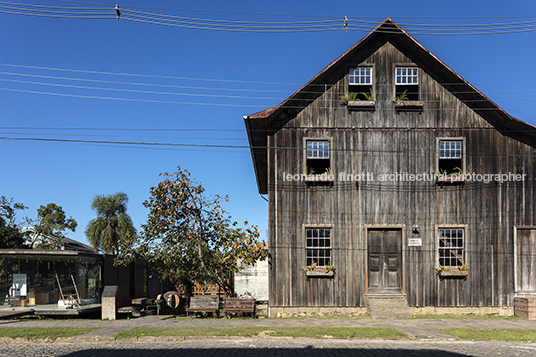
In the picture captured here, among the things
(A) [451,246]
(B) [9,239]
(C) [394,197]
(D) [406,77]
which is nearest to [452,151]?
(C) [394,197]

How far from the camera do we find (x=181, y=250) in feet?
60.5

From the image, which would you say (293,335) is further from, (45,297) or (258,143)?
(45,297)

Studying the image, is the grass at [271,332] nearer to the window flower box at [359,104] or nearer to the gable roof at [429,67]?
the gable roof at [429,67]

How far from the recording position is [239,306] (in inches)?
650

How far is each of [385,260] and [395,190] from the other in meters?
2.67

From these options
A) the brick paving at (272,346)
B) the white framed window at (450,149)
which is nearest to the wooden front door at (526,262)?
the brick paving at (272,346)

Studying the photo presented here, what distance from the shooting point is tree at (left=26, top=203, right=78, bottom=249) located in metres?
46.1

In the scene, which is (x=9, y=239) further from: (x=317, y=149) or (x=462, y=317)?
(x=462, y=317)

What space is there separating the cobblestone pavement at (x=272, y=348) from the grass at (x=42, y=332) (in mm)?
480

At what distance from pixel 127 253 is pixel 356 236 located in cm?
942

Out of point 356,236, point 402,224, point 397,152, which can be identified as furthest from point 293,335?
point 397,152

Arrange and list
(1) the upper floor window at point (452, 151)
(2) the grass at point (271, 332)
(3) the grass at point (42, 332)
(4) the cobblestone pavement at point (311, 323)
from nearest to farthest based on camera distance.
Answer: (2) the grass at point (271, 332), (3) the grass at point (42, 332), (4) the cobblestone pavement at point (311, 323), (1) the upper floor window at point (452, 151)

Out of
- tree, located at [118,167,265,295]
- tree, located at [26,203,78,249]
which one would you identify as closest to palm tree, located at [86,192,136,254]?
tree, located at [26,203,78,249]

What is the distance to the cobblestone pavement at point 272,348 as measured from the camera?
10.6 m
